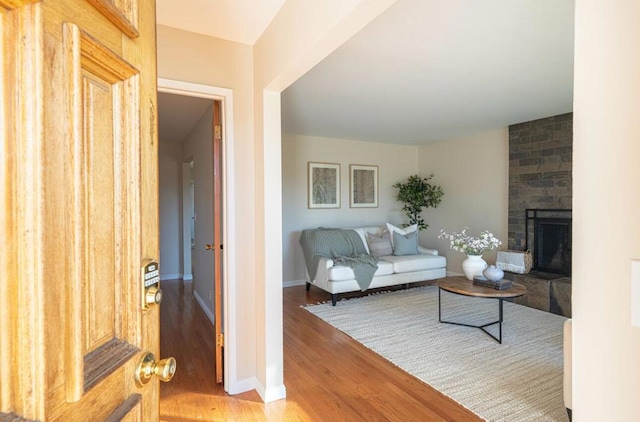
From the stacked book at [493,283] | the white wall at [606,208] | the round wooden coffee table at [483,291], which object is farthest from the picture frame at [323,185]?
the white wall at [606,208]

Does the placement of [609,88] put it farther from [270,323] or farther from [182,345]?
[182,345]

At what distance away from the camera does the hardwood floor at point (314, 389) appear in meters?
2.04

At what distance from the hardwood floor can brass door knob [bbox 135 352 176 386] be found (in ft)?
5.01

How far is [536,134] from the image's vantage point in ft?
14.6

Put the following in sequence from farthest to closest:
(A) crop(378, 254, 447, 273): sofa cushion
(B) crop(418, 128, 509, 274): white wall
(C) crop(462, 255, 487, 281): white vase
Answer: (B) crop(418, 128, 509, 274): white wall → (A) crop(378, 254, 447, 273): sofa cushion → (C) crop(462, 255, 487, 281): white vase

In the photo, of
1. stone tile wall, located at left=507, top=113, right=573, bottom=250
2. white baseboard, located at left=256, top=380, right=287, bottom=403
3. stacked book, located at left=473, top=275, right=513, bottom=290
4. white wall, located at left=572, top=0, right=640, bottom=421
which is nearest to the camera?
white wall, located at left=572, top=0, right=640, bottom=421

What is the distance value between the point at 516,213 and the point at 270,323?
406 centimetres

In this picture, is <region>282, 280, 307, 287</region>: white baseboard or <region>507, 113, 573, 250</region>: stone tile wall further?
<region>282, 280, 307, 287</region>: white baseboard

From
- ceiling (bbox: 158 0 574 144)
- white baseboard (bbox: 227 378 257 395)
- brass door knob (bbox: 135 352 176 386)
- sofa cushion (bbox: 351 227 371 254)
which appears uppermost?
ceiling (bbox: 158 0 574 144)

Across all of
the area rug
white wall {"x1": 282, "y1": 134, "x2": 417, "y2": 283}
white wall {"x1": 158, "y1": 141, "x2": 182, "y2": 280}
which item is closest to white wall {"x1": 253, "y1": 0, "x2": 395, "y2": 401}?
the area rug

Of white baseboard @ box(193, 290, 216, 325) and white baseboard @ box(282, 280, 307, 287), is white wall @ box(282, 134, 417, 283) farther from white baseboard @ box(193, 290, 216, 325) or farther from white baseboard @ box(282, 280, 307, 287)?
white baseboard @ box(193, 290, 216, 325)

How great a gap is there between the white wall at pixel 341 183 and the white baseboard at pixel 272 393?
306 cm

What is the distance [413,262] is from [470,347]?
1.84m

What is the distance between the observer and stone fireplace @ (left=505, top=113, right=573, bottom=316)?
4031 mm
